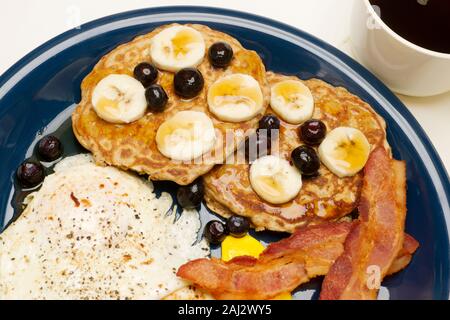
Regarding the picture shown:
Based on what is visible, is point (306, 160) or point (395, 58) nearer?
point (306, 160)

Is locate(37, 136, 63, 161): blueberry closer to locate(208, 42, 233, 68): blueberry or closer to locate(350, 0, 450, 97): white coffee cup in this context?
locate(208, 42, 233, 68): blueberry

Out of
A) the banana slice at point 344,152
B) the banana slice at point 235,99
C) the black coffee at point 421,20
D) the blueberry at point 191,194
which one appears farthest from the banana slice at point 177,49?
the black coffee at point 421,20

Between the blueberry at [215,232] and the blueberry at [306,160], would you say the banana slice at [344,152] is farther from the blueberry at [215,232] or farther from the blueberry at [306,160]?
the blueberry at [215,232]

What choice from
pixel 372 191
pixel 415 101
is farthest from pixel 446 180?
pixel 415 101

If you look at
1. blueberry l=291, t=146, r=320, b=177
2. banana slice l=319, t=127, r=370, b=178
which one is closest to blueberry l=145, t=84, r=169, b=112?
blueberry l=291, t=146, r=320, b=177

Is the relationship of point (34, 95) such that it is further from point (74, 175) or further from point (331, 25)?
point (331, 25)

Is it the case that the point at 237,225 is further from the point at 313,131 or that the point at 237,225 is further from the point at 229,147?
the point at 313,131

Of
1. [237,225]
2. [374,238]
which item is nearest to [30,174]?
[237,225]
